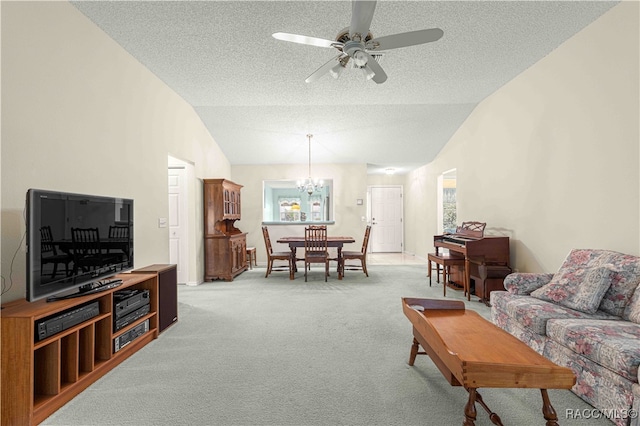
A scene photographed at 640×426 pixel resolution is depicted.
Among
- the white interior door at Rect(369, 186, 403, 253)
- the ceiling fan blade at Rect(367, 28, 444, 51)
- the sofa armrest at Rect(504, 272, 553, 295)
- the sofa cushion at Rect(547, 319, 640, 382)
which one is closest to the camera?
the sofa cushion at Rect(547, 319, 640, 382)

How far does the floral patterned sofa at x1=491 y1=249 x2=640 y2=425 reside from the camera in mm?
1762

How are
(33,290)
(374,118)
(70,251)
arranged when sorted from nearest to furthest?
(33,290) → (70,251) → (374,118)

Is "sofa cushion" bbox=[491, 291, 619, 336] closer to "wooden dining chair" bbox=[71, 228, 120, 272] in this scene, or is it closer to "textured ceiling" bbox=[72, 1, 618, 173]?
"textured ceiling" bbox=[72, 1, 618, 173]

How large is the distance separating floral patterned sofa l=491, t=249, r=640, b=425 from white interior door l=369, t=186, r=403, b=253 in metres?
6.43

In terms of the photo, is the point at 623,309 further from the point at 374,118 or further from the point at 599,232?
the point at 374,118

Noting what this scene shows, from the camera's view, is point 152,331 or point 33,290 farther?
point 152,331

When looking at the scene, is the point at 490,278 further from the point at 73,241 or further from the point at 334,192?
the point at 73,241

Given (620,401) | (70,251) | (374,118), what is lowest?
(620,401)

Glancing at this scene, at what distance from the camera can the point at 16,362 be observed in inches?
70.1

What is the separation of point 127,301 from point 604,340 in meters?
3.24

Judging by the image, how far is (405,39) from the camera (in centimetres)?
239

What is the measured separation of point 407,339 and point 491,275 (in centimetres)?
183

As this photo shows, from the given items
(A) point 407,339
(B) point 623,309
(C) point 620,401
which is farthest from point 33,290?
(B) point 623,309

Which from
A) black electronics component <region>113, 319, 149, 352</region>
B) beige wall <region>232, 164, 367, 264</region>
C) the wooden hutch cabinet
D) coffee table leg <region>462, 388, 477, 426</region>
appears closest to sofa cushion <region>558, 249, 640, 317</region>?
coffee table leg <region>462, 388, 477, 426</region>
